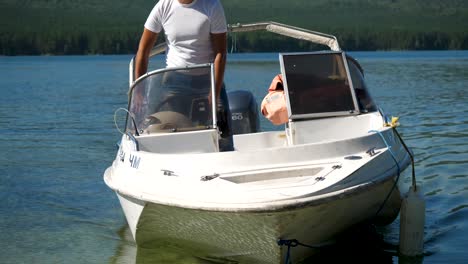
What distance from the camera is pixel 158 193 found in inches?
285

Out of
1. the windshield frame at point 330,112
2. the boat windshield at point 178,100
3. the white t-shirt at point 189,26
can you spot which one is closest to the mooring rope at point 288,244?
the boat windshield at point 178,100

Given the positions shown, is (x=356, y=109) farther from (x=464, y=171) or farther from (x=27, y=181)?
(x=27, y=181)

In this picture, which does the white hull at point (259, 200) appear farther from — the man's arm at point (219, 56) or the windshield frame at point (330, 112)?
the man's arm at point (219, 56)

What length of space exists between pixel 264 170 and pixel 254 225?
609 millimetres

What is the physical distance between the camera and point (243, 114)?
10586 mm

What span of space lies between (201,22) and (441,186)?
5.13m

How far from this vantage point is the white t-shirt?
8.36 meters

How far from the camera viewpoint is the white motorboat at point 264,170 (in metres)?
6.86

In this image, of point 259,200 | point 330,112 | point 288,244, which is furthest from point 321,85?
point 259,200

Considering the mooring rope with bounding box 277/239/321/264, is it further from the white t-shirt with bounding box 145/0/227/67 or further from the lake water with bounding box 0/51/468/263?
the white t-shirt with bounding box 145/0/227/67

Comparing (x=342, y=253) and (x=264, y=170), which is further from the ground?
(x=264, y=170)

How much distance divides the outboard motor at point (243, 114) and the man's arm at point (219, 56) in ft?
7.05

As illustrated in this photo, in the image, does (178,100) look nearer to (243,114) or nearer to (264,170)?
(264,170)

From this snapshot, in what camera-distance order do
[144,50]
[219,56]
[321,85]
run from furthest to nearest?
[321,85], [144,50], [219,56]
